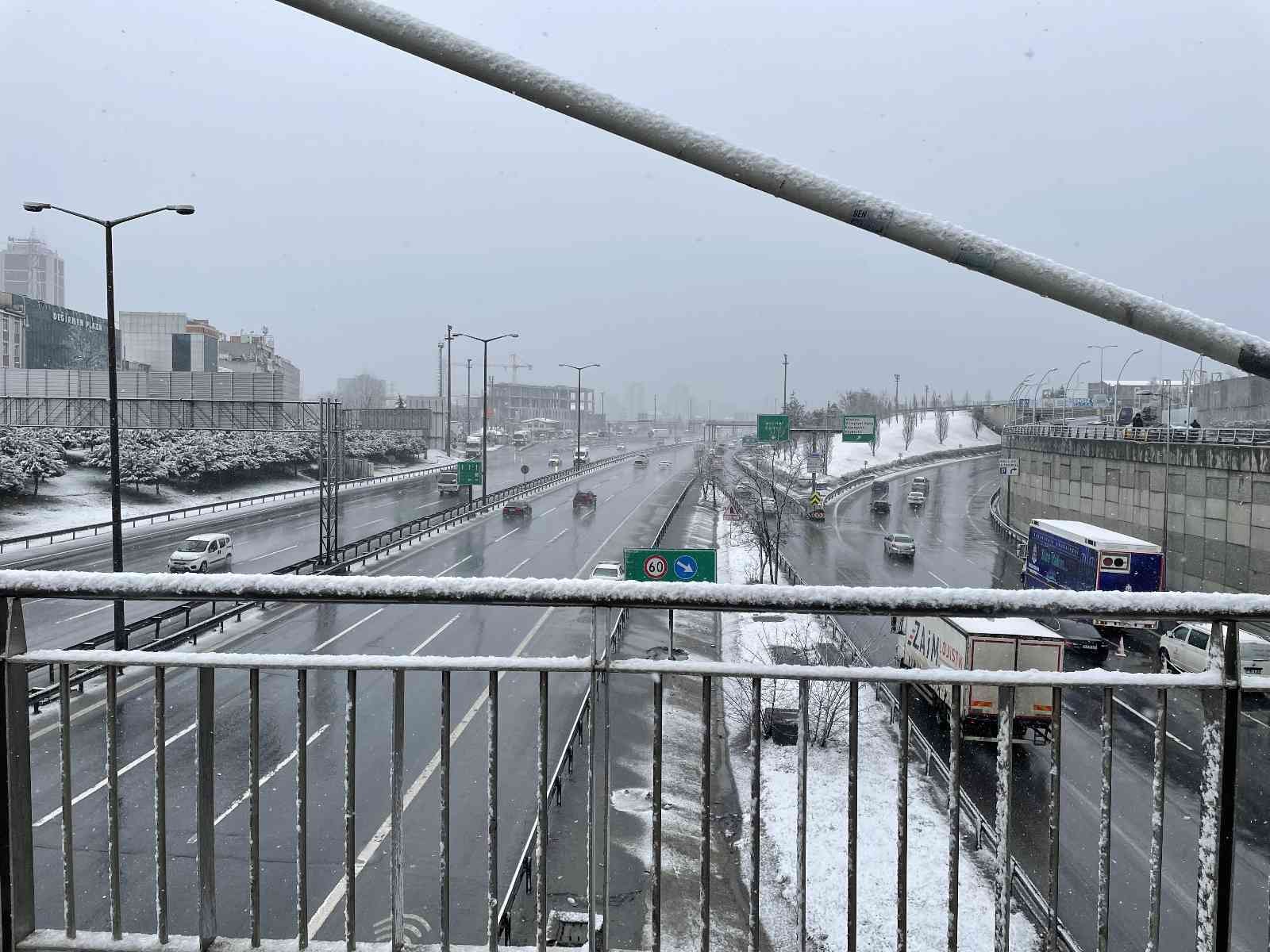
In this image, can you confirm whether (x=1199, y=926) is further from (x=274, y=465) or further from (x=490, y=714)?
(x=274, y=465)

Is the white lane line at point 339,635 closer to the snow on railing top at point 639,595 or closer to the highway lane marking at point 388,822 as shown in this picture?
the highway lane marking at point 388,822

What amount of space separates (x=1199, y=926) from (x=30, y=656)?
365cm

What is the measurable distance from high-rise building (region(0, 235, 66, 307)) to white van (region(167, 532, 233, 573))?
13231 cm

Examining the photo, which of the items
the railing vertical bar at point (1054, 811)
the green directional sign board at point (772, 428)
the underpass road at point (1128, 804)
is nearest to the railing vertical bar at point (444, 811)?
the railing vertical bar at point (1054, 811)

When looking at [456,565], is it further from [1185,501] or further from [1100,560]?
[1185,501]

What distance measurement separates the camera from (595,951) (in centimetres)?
279

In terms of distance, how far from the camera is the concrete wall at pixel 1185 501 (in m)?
25.7

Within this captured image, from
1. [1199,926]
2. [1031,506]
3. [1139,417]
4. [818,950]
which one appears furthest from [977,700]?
[1031,506]

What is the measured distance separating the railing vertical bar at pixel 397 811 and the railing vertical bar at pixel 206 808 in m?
0.58

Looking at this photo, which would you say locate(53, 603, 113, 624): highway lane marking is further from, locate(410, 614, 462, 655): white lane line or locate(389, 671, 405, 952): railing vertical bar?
locate(389, 671, 405, 952): railing vertical bar

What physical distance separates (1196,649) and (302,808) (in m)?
20.7

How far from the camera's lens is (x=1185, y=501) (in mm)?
29297

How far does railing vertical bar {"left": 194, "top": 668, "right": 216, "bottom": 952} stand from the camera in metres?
2.84

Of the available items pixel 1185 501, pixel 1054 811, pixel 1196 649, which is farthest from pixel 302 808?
pixel 1185 501
